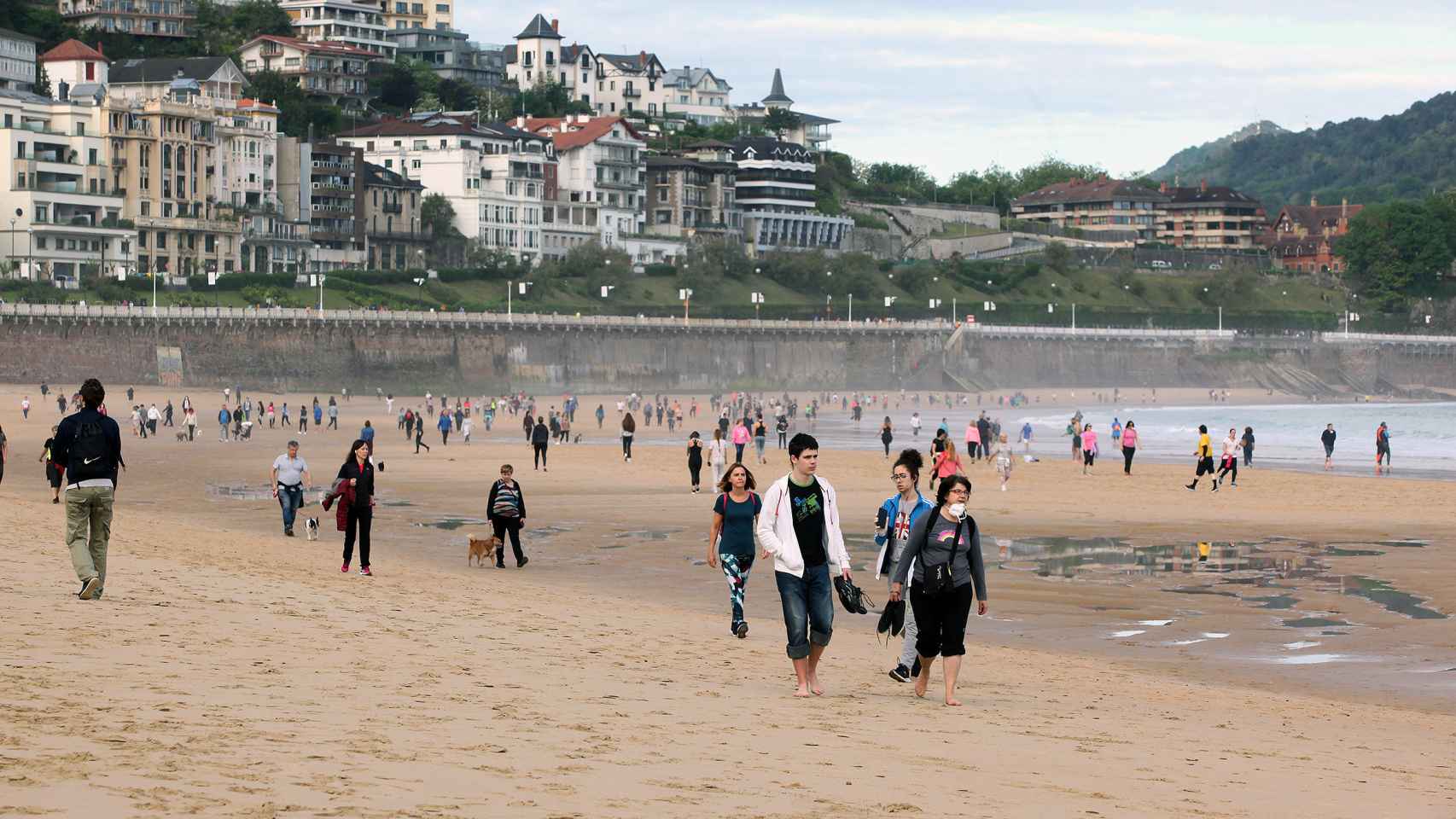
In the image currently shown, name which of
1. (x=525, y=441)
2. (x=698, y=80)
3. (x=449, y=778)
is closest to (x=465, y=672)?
(x=449, y=778)

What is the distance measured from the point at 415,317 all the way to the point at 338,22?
66000mm

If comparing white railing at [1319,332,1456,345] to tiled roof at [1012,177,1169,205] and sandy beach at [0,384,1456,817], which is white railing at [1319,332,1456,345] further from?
sandy beach at [0,384,1456,817]

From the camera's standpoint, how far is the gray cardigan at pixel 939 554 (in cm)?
1053

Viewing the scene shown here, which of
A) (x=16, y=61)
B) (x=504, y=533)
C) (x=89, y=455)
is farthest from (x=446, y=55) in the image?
(x=89, y=455)

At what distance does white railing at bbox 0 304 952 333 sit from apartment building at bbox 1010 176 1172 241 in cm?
7678

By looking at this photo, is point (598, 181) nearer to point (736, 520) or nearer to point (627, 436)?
point (627, 436)

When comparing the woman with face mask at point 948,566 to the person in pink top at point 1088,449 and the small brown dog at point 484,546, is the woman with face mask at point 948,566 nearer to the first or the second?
the small brown dog at point 484,546

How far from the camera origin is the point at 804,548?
10766 mm

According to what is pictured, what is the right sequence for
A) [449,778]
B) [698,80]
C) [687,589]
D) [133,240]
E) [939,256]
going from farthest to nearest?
[698,80]
[939,256]
[133,240]
[687,589]
[449,778]

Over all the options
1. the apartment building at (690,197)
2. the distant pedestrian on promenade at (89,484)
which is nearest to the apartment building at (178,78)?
the apartment building at (690,197)

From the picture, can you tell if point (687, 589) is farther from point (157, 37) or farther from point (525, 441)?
point (157, 37)

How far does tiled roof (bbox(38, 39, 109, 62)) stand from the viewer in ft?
374

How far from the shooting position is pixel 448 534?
76.0 feet

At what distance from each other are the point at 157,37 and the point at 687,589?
424 ft
